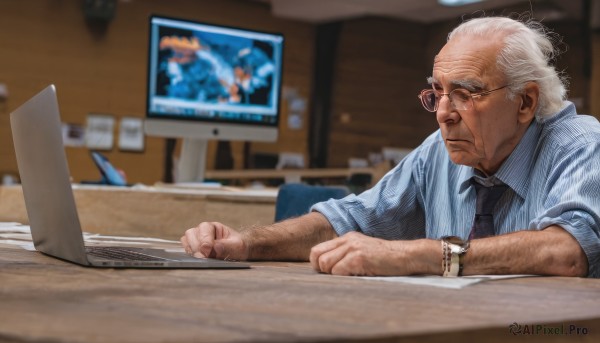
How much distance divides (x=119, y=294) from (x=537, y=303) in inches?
19.3

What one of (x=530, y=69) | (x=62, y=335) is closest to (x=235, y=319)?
(x=62, y=335)

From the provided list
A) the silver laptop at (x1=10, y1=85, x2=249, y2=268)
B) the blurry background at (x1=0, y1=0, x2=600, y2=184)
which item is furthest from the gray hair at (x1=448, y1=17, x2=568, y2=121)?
the blurry background at (x1=0, y1=0, x2=600, y2=184)

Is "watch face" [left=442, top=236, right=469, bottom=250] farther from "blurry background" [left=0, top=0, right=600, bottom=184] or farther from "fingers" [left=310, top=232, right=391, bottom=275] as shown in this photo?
"blurry background" [left=0, top=0, right=600, bottom=184]

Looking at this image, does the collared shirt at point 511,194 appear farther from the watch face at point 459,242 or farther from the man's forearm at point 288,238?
the watch face at point 459,242

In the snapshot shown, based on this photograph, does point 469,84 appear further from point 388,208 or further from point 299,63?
point 299,63

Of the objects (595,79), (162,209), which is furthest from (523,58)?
(595,79)

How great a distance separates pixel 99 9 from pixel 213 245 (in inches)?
185

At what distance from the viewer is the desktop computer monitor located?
3.90 meters

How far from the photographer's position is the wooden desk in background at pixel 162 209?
9.99 feet

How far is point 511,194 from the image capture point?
73.3 inches

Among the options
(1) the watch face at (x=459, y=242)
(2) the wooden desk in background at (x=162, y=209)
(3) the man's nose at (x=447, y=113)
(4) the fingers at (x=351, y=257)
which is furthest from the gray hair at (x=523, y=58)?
(2) the wooden desk in background at (x=162, y=209)

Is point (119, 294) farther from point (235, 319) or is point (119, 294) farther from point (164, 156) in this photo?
point (164, 156)

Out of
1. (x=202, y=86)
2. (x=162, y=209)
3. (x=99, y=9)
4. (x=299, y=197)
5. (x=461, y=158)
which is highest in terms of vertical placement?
(x=99, y=9)

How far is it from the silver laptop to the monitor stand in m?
2.25
